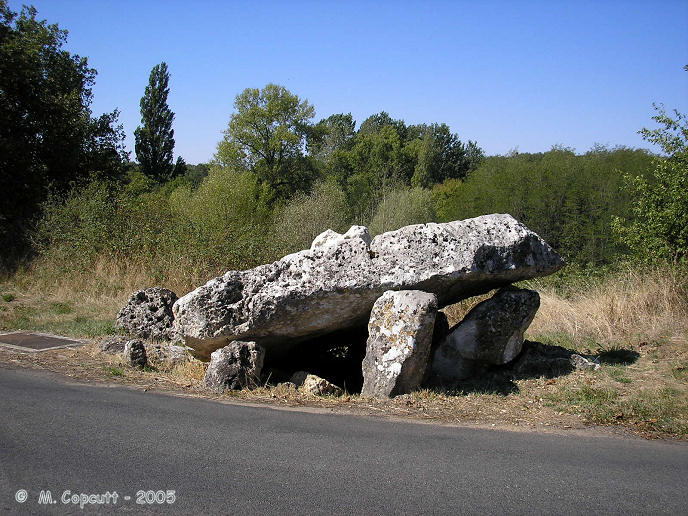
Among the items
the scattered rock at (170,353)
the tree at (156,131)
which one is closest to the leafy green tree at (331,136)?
the tree at (156,131)

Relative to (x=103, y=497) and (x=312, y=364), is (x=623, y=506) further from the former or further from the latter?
(x=312, y=364)

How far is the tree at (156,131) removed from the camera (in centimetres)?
5141

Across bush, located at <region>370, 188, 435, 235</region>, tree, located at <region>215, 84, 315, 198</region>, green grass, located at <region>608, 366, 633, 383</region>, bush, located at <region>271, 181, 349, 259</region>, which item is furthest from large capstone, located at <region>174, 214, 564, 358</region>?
tree, located at <region>215, 84, 315, 198</region>

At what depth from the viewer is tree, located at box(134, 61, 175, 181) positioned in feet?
169

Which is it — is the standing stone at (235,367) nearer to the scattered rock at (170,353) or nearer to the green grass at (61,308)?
the scattered rock at (170,353)

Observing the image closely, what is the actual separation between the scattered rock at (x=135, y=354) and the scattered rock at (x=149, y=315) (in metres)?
0.92

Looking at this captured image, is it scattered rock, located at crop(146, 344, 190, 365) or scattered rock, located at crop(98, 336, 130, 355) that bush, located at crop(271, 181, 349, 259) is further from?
scattered rock, located at crop(146, 344, 190, 365)

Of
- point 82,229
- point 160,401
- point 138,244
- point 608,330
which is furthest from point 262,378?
point 82,229

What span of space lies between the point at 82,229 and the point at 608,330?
13.3 metres

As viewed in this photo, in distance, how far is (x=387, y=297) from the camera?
7.01m

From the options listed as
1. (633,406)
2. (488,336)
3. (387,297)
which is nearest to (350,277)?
(387,297)

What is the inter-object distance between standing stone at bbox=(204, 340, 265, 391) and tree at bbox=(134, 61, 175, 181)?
158 ft

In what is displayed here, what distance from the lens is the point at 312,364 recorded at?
29.7 feet

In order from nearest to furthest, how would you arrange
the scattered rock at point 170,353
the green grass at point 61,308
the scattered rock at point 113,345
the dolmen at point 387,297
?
the dolmen at point 387,297 < the scattered rock at point 170,353 < the scattered rock at point 113,345 < the green grass at point 61,308
